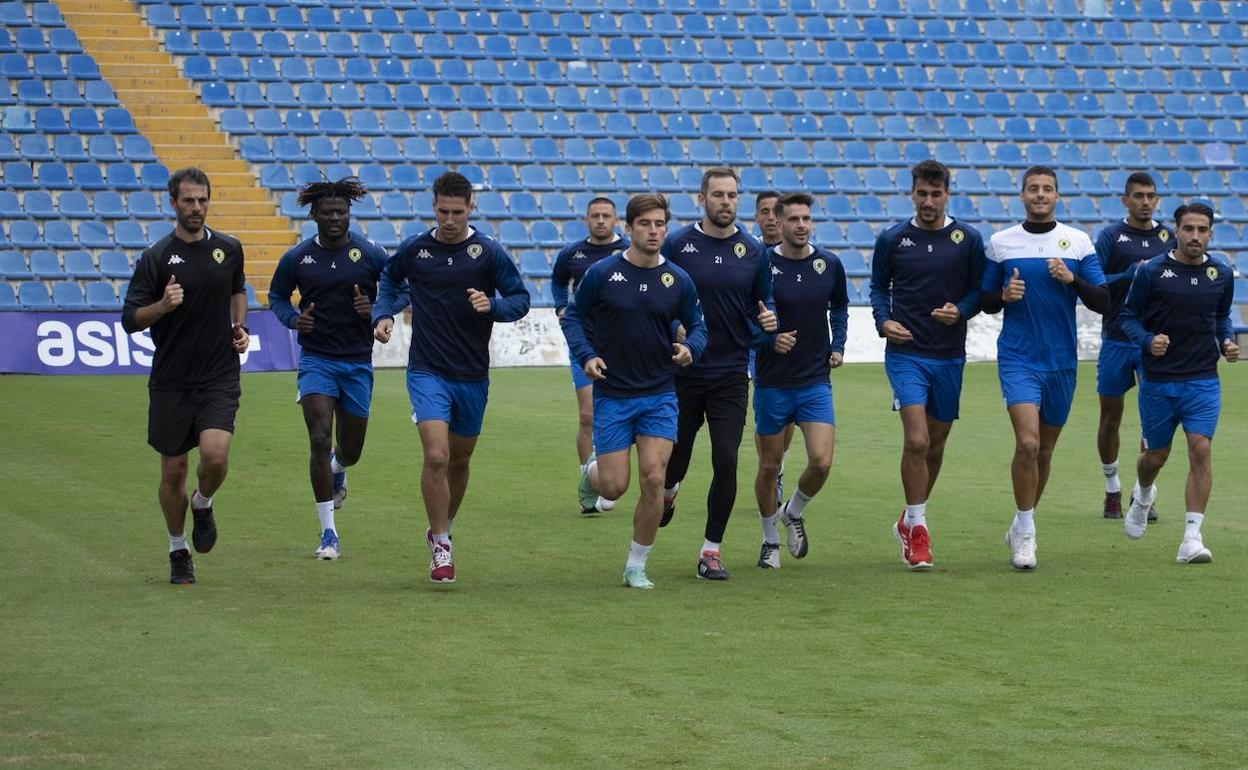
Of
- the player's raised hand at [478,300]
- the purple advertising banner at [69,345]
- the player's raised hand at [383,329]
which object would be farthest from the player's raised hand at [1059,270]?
the purple advertising banner at [69,345]

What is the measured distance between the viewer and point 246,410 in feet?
62.7

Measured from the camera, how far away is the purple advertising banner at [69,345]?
2298cm

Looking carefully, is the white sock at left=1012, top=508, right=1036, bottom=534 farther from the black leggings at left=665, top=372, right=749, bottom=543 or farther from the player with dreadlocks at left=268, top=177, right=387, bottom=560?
the player with dreadlocks at left=268, top=177, right=387, bottom=560

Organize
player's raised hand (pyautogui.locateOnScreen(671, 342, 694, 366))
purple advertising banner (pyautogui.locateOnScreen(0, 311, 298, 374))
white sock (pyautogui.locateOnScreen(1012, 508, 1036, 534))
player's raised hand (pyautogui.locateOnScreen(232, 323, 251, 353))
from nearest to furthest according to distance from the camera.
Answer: player's raised hand (pyautogui.locateOnScreen(671, 342, 694, 366)) < player's raised hand (pyautogui.locateOnScreen(232, 323, 251, 353)) < white sock (pyautogui.locateOnScreen(1012, 508, 1036, 534)) < purple advertising banner (pyautogui.locateOnScreen(0, 311, 298, 374))

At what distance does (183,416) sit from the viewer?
9.52 meters

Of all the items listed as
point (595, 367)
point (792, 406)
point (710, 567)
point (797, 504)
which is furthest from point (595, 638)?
point (797, 504)

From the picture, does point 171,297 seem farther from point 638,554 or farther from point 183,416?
point 638,554

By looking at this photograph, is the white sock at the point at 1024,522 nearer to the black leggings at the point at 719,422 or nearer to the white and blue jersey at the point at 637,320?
the black leggings at the point at 719,422

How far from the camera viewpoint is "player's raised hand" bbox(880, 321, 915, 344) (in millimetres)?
10438

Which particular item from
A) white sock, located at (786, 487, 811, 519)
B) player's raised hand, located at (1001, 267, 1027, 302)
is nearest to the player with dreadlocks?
white sock, located at (786, 487, 811, 519)

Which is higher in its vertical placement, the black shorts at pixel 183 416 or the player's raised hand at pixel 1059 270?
the player's raised hand at pixel 1059 270

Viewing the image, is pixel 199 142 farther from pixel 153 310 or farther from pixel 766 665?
pixel 766 665

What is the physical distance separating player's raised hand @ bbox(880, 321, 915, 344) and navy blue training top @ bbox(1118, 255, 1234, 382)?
4.49ft

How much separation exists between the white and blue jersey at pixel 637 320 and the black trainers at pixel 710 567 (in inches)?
37.7
